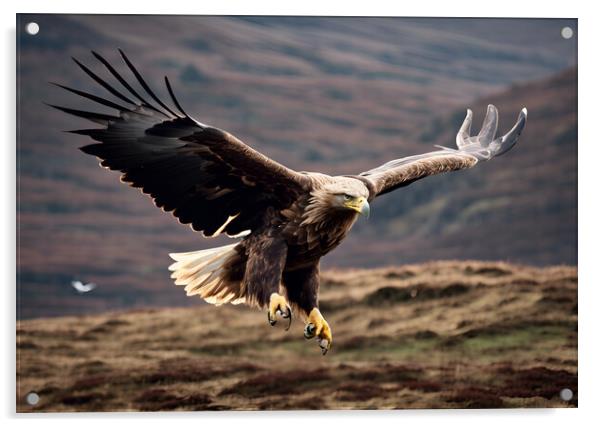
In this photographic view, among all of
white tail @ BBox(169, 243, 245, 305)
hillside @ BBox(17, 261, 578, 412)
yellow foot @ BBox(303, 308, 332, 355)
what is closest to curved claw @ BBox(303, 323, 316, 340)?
yellow foot @ BBox(303, 308, 332, 355)

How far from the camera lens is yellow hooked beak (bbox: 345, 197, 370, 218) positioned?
551 centimetres

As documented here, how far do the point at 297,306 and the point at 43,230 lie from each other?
347 centimetres

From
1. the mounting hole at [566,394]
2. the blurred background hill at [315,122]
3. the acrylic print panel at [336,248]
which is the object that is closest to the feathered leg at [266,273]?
the acrylic print panel at [336,248]

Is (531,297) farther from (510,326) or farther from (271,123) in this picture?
(271,123)

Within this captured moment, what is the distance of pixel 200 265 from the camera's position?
20.7ft

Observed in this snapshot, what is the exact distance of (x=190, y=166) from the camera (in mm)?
5891

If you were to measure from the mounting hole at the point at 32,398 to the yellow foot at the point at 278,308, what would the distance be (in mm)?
3776

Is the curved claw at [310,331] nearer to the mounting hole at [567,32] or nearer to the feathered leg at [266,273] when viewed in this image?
the feathered leg at [266,273]

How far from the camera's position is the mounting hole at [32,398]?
29.1ft

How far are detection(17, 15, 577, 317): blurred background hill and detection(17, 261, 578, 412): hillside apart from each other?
0.20 m

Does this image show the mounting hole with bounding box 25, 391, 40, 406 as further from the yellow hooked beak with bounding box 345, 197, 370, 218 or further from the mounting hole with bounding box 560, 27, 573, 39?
the mounting hole with bounding box 560, 27, 573, 39

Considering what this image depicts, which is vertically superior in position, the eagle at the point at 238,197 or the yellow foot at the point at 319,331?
the eagle at the point at 238,197

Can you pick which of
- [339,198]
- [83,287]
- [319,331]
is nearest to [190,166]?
[339,198]

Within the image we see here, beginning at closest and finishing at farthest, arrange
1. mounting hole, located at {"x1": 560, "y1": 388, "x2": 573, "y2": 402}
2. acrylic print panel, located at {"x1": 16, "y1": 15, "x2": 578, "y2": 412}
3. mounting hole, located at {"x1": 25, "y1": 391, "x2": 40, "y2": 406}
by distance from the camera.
A: mounting hole, located at {"x1": 25, "y1": 391, "x2": 40, "y2": 406} < mounting hole, located at {"x1": 560, "y1": 388, "x2": 573, "y2": 402} < acrylic print panel, located at {"x1": 16, "y1": 15, "x2": 578, "y2": 412}
